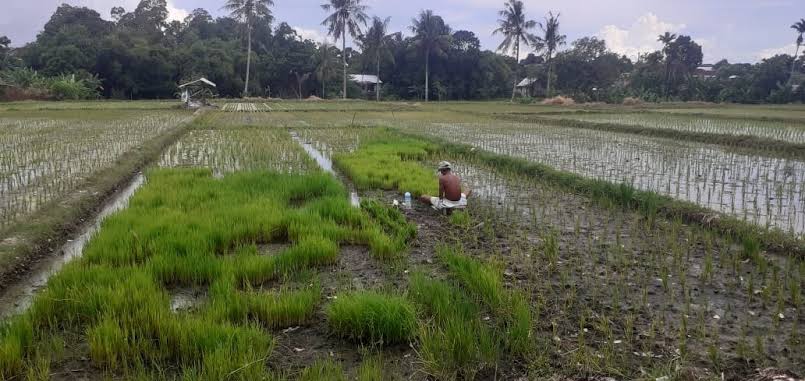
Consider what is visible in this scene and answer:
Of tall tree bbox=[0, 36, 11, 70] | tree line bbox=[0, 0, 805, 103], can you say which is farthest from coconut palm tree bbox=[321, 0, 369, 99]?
tall tree bbox=[0, 36, 11, 70]

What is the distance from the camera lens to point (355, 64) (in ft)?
171

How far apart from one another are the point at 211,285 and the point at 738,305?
3532 mm

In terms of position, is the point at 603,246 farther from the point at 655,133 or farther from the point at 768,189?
the point at 655,133

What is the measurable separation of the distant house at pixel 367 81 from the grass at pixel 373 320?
4623 cm

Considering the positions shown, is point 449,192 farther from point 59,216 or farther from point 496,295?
point 59,216

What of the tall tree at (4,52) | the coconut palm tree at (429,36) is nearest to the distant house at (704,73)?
the coconut palm tree at (429,36)

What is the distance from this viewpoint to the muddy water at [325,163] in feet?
23.1

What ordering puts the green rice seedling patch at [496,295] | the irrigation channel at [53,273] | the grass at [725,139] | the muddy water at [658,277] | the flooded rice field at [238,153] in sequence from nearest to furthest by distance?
the green rice seedling patch at [496,295] < the muddy water at [658,277] < the irrigation channel at [53,273] < the flooded rice field at [238,153] < the grass at [725,139]

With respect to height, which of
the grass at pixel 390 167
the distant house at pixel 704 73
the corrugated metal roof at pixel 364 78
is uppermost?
the distant house at pixel 704 73

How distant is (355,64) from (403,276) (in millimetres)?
50026

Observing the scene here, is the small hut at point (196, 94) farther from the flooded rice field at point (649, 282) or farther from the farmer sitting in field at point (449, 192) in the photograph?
the flooded rice field at point (649, 282)

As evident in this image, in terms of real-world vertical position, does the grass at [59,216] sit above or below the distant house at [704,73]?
below

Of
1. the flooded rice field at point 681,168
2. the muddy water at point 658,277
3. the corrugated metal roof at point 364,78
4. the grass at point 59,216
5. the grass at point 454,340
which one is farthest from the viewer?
the corrugated metal roof at point 364,78

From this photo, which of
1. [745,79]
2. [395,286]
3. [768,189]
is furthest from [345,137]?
[745,79]
